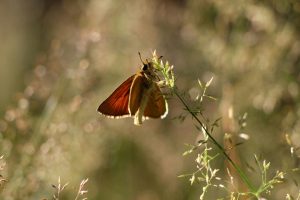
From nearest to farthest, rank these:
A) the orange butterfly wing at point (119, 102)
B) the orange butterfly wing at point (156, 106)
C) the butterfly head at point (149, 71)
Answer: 1. the butterfly head at point (149, 71)
2. the orange butterfly wing at point (156, 106)
3. the orange butterfly wing at point (119, 102)

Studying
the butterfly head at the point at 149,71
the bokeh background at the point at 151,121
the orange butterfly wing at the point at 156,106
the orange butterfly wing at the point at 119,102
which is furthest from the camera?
the bokeh background at the point at 151,121

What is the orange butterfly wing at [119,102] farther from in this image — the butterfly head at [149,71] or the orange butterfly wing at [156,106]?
the butterfly head at [149,71]

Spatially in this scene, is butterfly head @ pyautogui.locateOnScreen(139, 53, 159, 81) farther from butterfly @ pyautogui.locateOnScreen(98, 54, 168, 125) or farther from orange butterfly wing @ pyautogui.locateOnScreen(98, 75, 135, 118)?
orange butterfly wing @ pyautogui.locateOnScreen(98, 75, 135, 118)

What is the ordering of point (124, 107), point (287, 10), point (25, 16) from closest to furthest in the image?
point (124, 107), point (287, 10), point (25, 16)

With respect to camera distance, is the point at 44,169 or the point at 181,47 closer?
the point at 44,169

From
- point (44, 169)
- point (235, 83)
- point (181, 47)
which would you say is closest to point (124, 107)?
point (44, 169)

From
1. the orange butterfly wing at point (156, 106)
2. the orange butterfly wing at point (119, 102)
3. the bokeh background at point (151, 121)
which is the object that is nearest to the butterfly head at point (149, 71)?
the orange butterfly wing at point (156, 106)

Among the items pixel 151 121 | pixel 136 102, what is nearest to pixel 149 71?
pixel 136 102

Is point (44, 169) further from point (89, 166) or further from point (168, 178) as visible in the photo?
point (168, 178)
